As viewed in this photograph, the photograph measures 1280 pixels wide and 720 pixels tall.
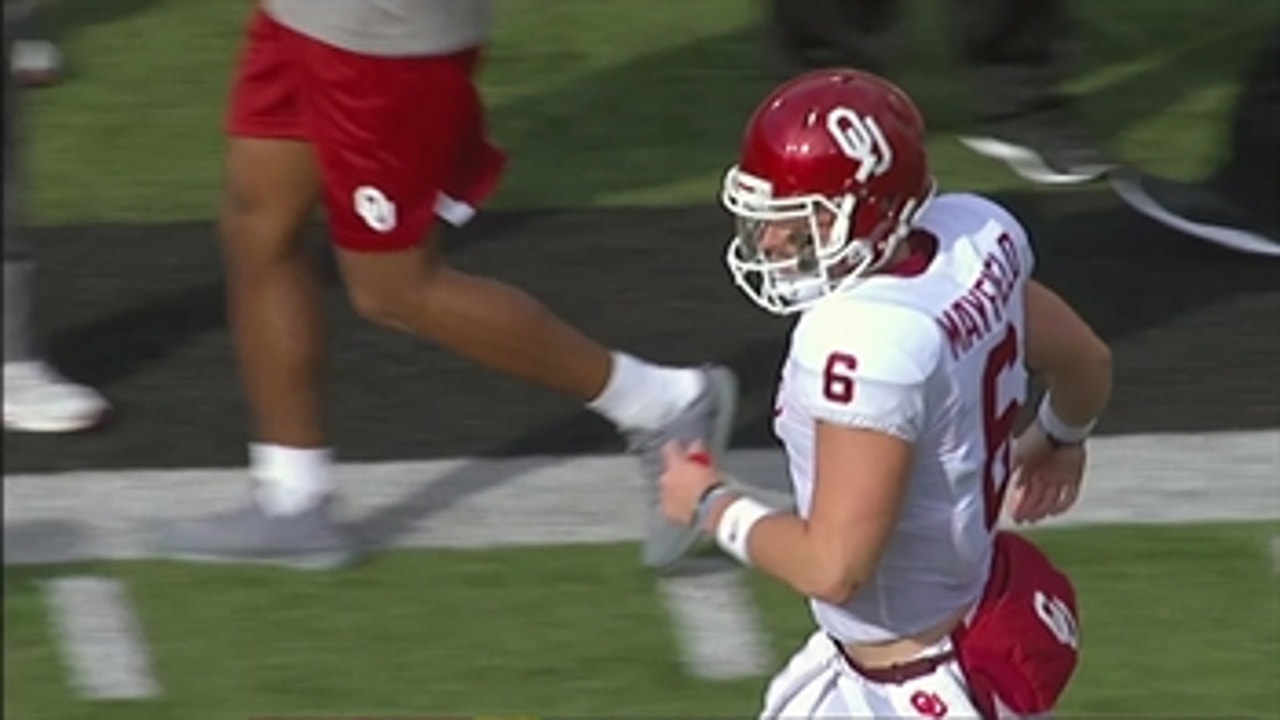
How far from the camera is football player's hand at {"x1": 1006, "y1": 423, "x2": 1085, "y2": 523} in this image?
4.44m

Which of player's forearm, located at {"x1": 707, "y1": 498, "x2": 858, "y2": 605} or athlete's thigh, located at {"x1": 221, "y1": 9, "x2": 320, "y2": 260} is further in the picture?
athlete's thigh, located at {"x1": 221, "y1": 9, "x2": 320, "y2": 260}

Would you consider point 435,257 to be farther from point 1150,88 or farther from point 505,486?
point 1150,88

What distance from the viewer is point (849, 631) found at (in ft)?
13.3

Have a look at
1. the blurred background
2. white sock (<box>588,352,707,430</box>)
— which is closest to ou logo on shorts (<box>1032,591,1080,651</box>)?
the blurred background

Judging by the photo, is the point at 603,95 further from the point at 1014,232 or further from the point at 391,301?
the point at 1014,232

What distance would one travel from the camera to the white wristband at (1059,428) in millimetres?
4402

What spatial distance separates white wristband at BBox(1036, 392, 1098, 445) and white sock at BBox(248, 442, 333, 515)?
5.24ft

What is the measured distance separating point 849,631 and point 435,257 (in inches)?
60.8

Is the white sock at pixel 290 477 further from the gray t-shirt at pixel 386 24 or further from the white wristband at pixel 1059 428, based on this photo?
the white wristband at pixel 1059 428

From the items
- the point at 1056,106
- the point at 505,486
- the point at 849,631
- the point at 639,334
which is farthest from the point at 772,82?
the point at 849,631

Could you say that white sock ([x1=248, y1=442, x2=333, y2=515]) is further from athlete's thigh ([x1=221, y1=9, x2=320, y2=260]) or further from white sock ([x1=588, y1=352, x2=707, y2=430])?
white sock ([x1=588, y1=352, x2=707, y2=430])

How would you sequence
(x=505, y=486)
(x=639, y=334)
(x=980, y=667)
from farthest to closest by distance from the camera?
(x=639, y=334)
(x=505, y=486)
(x=980, y=667)

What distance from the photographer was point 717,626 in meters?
5.34

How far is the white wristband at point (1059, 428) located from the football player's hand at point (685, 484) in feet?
2.00
